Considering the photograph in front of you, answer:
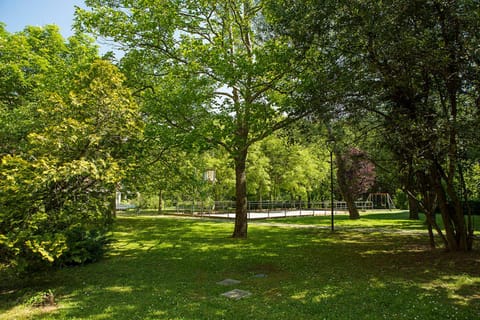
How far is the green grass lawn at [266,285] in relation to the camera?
4969 mm

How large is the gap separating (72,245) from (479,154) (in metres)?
9.07

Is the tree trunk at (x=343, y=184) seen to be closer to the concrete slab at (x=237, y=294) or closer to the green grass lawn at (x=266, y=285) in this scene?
the green grass lawn at (x=266, y=285)

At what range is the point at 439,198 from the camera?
8719 mm

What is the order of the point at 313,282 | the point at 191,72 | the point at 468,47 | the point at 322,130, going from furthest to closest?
the point at 191,72 < the point at 322,130 < the point at 313,282 < the point at 468,47

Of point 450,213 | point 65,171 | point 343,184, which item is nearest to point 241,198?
point 450,213

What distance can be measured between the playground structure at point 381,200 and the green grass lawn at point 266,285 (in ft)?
112

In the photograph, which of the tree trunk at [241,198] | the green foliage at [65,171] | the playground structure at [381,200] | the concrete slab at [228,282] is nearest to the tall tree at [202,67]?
the tree trunk at [241,198]

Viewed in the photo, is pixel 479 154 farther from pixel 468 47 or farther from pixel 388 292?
pixel 388 292

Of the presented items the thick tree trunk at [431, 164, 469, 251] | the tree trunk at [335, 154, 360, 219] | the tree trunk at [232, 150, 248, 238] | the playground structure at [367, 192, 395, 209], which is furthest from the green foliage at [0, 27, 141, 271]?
the playground structure at [367, 192, 395, 209]

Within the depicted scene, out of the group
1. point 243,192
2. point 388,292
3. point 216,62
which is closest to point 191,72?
point 216,62

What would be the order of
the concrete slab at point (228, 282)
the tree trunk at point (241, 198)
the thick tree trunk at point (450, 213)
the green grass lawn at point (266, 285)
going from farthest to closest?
the tree trunk at point (241, 198) → the thick tree trunk at point (450, 213) → the concrete slab at point (228, 282) → the green grass lawn at point (266, 285)

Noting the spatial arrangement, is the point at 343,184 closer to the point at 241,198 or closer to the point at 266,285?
the point at 241,198

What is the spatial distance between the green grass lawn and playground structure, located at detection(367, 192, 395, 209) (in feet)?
112

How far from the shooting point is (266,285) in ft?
21.3
